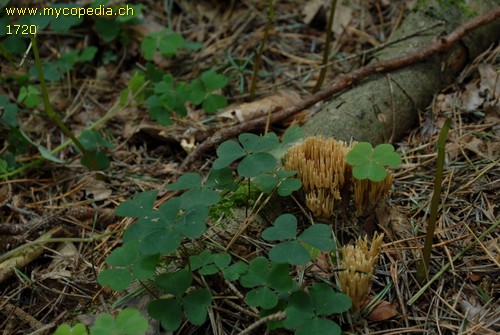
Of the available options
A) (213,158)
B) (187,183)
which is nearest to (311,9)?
(213,158)

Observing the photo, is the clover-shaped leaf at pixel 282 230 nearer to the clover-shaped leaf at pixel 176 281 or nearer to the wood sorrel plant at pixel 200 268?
the wood sorrel plant at pixel 200 268

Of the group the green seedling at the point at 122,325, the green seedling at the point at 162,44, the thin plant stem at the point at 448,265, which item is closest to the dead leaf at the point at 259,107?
the green seedling at the point at 162,44

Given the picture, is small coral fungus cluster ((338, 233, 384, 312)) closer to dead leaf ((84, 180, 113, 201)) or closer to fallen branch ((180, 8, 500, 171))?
fallen branch ((180, 8, 500, 171))

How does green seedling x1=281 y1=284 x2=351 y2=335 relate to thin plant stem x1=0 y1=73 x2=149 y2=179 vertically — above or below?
below

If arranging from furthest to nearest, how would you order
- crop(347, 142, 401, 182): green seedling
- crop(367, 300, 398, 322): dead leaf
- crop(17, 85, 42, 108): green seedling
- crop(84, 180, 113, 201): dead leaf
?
crop(17, 85, 42, 108): green seedling < crop(84, 180, 113, 201): dead leaf < crop(347, 142, 401, 182): green seedling < crop(367, 300, 398, 322): dead leaf

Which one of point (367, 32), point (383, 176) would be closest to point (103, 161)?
point (383, 176)

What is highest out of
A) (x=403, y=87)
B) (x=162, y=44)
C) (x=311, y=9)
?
(x=311, y=9)

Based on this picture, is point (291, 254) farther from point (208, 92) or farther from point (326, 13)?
point (326, 13)

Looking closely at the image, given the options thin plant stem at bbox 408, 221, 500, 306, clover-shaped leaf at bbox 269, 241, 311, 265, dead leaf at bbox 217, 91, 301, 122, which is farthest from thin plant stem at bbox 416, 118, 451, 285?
dead leaf at bbox 217, 91, 301, 122
